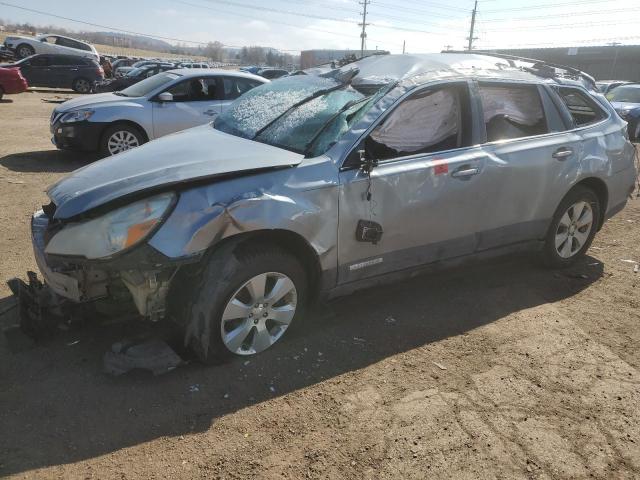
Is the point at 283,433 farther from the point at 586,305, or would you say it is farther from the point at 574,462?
the point at 586,305

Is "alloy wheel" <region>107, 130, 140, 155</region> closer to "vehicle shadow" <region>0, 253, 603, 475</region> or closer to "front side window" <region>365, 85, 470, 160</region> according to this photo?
"vehicle shadow" <region>0, 253, 603, 475</region>

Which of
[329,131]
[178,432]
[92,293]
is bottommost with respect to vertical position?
[178,432]

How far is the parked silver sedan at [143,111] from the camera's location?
8016 millimetres

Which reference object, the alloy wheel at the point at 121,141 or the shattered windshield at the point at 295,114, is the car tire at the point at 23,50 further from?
the shattered windshield at the point at 295,114

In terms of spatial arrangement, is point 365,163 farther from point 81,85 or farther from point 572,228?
point 81,85

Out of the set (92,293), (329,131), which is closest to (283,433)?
(92,293)

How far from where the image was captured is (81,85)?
21.4 meters

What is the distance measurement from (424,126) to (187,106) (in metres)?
5.77

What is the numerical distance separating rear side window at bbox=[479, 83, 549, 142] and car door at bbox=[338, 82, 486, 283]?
23cm

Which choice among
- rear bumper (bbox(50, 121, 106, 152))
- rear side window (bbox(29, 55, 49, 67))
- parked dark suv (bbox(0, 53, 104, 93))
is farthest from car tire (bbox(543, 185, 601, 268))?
rear side window (bbox(29, 55, 49, 67))

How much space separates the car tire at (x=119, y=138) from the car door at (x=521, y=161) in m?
6.03

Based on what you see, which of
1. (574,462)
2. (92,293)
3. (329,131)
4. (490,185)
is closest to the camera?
(574,462)

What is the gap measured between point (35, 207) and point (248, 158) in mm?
3885

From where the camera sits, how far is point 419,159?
354 cm
